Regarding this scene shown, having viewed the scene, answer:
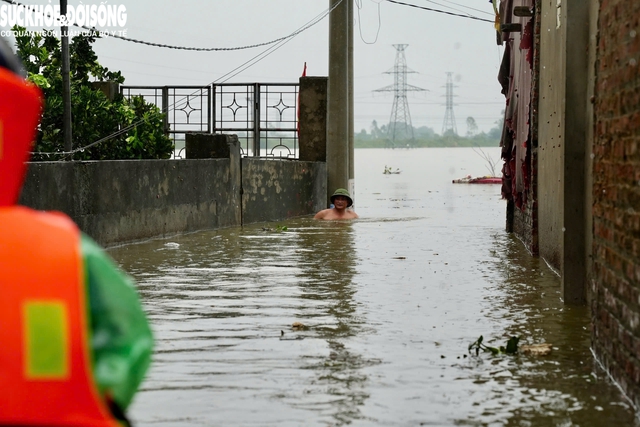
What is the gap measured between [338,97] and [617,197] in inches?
693

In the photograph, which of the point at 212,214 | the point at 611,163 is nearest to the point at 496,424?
the point at 611,163

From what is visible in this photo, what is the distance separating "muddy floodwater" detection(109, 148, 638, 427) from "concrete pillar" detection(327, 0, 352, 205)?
31.2ft

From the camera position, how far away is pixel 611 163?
5977mm

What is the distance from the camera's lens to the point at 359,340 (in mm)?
6969

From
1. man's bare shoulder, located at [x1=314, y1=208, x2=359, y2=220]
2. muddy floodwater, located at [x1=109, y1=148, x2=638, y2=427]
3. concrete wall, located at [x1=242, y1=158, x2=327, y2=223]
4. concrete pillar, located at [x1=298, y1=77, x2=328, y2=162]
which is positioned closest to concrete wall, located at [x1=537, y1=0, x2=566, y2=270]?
muddy floodwater, located at [x1=109, y1=148, x2=638, y2=427]

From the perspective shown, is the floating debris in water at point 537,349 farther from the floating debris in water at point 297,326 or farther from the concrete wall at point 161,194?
the concrete wall at point 161,194

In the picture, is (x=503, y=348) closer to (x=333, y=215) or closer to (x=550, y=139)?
(x=550, y=139)

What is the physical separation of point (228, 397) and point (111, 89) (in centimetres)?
2116

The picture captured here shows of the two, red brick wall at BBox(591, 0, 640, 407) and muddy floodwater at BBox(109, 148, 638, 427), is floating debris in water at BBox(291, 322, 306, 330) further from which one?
red brick wall at BBox(591, 0, 640, 407)

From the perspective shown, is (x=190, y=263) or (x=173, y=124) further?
(x=173, y=124)

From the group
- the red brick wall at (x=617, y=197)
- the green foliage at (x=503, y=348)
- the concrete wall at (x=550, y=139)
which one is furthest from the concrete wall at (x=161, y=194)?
the red brick wall at (x=617, y=197)

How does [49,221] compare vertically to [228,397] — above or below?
above

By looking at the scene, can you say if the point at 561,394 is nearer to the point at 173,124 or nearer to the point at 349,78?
the point at 349,78

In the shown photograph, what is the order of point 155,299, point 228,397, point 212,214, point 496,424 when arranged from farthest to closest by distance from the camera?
point 212,214, point 155,299, point 228,397, point 496,424
